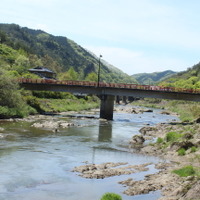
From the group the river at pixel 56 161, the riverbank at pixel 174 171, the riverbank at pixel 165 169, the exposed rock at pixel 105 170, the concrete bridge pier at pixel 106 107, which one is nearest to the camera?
the riverbank at pixel 174 171

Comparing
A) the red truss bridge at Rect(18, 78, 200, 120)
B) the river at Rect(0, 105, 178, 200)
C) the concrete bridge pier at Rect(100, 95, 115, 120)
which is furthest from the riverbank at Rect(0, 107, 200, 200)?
the red truss bridge at Rect(18, 78, 200, 120)

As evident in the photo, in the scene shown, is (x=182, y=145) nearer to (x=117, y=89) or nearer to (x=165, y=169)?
(x=165, y=169)

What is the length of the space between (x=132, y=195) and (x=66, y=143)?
860 inches

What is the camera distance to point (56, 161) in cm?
3222

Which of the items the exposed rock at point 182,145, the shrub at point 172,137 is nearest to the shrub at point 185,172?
the exposed rock at point 182,145

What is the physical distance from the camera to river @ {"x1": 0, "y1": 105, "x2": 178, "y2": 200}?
2267 cm

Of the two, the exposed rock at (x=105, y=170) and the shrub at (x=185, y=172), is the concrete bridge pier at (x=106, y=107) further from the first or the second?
the shrub at (x=185, y=172)

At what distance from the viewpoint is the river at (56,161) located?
893 inches

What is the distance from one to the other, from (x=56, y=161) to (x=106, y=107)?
2174 inches

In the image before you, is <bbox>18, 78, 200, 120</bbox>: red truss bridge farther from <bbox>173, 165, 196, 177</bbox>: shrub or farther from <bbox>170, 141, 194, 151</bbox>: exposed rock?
<bbox>173, 165, 196, 177</bbox>: shrub

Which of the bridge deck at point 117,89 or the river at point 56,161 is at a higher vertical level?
the bridge deck at point 117,89

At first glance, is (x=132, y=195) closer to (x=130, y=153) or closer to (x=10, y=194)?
(x=10, y=194)

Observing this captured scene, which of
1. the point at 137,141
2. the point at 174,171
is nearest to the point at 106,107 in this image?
the point at 137,141

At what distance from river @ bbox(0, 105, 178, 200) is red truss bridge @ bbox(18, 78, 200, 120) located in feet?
107
